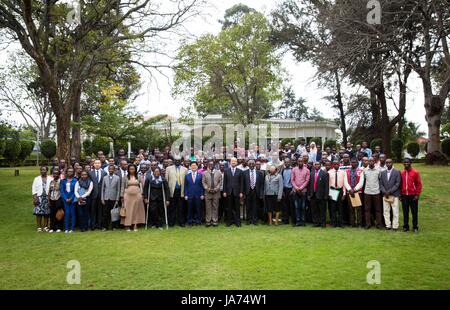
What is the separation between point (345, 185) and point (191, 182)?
456 cm

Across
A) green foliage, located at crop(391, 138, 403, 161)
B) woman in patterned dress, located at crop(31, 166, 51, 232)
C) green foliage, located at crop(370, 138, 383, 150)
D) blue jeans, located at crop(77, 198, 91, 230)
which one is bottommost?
blue jeans, located at crop(77, 198, 91, 230)

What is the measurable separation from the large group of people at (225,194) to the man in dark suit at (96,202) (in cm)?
2

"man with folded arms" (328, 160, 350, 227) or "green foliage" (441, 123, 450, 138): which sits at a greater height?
"green foliage" (441, 123, 450, 138)

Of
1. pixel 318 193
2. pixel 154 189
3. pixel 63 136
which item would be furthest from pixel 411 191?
pixel 63 136

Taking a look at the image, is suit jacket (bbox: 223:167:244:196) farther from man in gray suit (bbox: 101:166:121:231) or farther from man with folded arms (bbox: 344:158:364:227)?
man in gray suit (bbox: 101:166:121:231)

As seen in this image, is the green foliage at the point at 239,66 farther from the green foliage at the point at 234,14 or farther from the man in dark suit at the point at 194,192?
the man in dark suit at the point at 194,192

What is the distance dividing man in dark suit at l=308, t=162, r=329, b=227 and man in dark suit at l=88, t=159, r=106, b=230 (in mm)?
6171

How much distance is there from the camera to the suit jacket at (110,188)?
1178 cm

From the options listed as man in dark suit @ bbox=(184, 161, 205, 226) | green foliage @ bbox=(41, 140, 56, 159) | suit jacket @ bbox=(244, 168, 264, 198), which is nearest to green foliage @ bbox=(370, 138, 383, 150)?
suit jacket @ bbox=(244, 168, 264, 198)

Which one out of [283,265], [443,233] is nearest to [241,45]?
[443,233]

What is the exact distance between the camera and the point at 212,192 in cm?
1236

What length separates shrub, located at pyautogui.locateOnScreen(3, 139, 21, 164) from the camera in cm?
3303

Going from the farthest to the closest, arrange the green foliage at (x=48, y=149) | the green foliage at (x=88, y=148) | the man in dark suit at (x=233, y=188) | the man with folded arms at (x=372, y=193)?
the green foliage at (x=88, y=148), the green foliage at (x=48, y=149), the man in dark suit at (x=233, y=188), the man with folded arms at (x=372, y=193)

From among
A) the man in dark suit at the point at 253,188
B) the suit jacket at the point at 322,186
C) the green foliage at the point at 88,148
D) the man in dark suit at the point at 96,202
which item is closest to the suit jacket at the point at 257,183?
the man in dark suit at the point at 253,188
